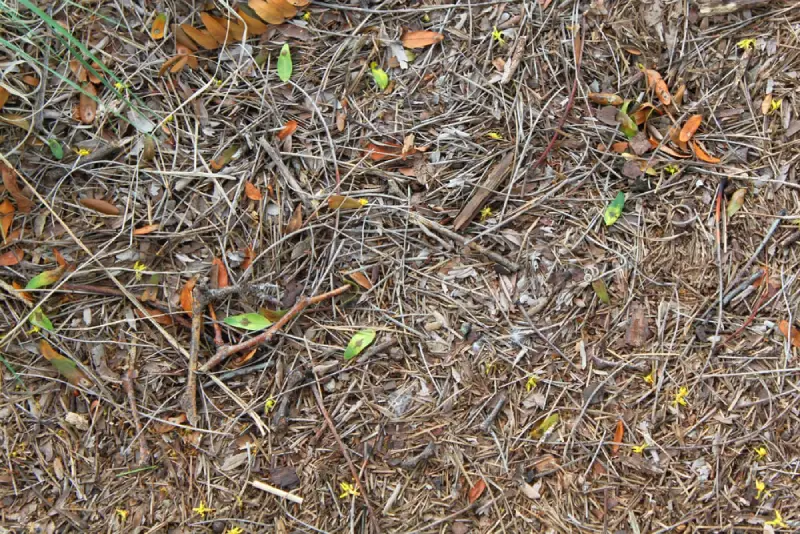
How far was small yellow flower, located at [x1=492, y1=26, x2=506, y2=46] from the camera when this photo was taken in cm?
194

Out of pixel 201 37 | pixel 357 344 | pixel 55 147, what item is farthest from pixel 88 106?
pixel 357 344

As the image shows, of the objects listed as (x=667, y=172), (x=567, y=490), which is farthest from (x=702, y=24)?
(x=567, y=490)

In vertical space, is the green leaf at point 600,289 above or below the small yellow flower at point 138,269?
below

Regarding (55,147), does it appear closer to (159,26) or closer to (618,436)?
(159,26)

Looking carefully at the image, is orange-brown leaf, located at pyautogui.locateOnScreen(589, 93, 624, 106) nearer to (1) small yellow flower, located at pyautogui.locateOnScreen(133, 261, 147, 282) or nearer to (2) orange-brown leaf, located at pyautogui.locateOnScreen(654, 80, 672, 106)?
(2) orange-brown leaf, located at pyautogui.locateOnScreen(654, 80, 672, 106)

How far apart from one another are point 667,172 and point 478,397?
100 centimetres

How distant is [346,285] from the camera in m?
1.90

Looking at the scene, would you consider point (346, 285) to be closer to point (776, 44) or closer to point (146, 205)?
point (146, 205)

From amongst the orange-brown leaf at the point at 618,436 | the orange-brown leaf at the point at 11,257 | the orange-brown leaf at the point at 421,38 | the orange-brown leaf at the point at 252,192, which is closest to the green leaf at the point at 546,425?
the orange-brown leaf at the point at 618,436

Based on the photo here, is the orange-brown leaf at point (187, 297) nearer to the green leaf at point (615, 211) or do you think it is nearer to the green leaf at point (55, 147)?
the green leaf at point (55, 147)

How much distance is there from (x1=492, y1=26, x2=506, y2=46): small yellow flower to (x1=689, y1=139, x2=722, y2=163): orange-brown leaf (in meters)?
0.72

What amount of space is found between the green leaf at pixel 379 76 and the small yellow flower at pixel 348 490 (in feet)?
4.42

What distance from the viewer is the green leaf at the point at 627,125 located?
192 cm

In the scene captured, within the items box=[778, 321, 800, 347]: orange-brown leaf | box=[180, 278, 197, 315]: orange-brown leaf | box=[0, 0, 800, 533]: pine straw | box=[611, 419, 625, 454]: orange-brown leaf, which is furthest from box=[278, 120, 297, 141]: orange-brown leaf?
box=[778, 321, 800, 347]: orange-brown leaf
